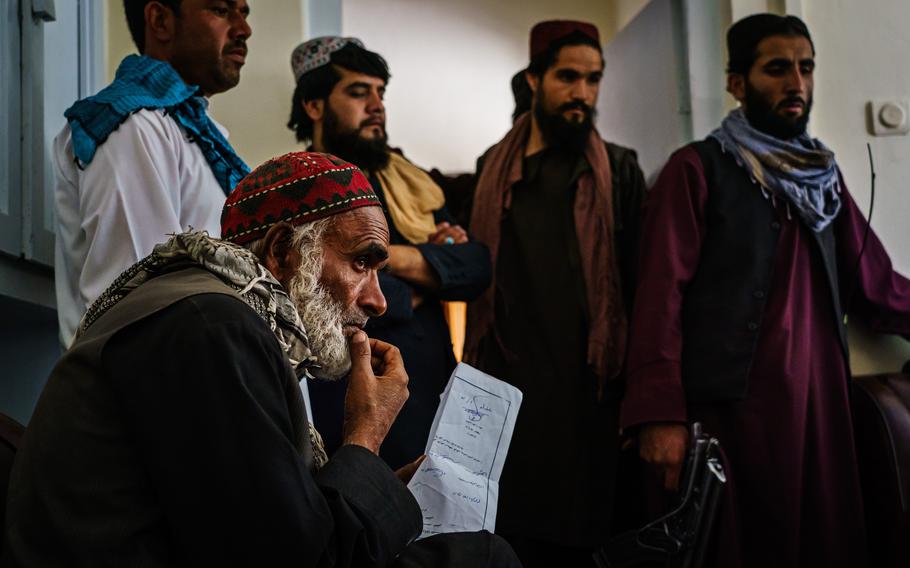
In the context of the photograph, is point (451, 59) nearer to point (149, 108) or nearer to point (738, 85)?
point (738, 85)

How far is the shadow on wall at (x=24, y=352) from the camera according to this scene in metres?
2.66

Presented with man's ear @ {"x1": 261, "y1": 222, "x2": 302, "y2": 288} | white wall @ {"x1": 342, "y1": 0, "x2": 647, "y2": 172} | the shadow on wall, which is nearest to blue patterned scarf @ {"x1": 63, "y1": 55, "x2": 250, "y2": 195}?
the shadow on wall

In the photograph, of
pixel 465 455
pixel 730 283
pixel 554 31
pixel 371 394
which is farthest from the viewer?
pixel 554 31

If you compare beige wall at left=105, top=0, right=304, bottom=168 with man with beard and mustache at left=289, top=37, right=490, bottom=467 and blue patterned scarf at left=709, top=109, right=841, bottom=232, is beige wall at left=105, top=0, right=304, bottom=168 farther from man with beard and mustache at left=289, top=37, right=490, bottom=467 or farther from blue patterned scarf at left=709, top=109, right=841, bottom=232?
blue patterned scarf at left=709, top=109, right=841, bottom=232

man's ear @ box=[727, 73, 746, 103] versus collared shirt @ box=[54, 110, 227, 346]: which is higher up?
man's ear @ box=[727, 73, 746, 103]

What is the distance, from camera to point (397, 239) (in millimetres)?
3047

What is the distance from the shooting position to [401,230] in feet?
10.0

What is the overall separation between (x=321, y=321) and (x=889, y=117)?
2.95 m

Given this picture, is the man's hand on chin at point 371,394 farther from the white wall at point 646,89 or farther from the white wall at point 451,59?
the white wall at point 451,59

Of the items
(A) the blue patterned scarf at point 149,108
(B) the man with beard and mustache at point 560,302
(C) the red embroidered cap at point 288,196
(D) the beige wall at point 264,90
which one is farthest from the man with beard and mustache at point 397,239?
(C) the red embroidered cap at point 288,196

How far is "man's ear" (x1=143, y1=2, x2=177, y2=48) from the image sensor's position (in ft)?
8.56

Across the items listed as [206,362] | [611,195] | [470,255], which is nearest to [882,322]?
[611,195]

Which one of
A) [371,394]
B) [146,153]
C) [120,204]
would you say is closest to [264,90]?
[146,153]

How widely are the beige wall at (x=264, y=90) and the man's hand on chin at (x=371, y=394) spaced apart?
1.88 m
